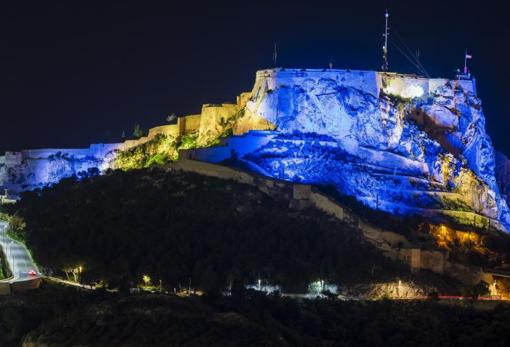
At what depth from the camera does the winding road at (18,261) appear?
61156 mm

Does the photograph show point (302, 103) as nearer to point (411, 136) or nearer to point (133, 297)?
point (411, 136)

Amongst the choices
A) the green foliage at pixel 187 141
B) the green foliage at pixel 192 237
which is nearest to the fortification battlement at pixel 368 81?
the green foliage at pixel 187 141

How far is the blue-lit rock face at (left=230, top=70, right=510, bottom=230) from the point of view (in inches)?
2830

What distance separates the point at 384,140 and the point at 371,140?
2.57 feet

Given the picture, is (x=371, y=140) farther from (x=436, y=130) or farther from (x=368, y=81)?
(x=436, y=130)

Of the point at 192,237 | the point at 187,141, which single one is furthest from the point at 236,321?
the point at 187,141

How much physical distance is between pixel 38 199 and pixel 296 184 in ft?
56.4

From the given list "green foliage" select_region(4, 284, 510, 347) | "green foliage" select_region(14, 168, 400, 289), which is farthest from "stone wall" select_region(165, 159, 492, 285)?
"green foliage" select_region(4, 284, 510, 347)

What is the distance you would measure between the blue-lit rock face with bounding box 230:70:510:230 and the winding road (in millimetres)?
13937

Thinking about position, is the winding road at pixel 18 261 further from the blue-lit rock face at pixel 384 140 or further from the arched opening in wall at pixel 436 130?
the arched opening in wall at pixel 436 130

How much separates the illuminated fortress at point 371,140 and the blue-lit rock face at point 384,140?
59 millimetres

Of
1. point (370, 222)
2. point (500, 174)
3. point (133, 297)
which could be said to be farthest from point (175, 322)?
point (500, 174)

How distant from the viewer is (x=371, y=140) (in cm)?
7431

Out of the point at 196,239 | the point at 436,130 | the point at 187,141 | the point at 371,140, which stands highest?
the point at 436,130
